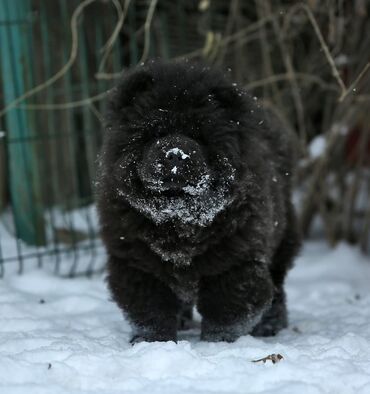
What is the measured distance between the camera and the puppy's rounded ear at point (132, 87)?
322 cm

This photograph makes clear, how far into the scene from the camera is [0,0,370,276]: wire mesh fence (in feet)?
16.8

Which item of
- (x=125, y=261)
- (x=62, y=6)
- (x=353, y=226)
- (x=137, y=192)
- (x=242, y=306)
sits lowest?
(x=353, y=226)

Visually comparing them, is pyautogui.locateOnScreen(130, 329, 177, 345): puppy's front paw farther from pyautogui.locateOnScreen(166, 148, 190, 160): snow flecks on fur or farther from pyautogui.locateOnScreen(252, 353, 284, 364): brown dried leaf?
pyautogui.locateOnScreen(166, 148, 190, 160): snow flecks on fur

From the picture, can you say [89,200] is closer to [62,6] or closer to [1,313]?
[62,6]

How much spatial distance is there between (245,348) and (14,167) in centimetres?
295

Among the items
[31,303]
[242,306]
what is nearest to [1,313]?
[31,303]

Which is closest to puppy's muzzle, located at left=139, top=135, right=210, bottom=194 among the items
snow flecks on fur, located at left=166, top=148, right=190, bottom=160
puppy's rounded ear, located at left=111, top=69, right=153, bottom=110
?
snow flecks on fur, located at left=166, top=148, right=190, bottom=160

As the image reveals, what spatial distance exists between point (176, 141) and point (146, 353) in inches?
37.9

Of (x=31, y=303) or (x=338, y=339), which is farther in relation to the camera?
(x=31, y=303)

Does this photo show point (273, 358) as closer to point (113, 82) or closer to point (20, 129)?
point (20, 129)

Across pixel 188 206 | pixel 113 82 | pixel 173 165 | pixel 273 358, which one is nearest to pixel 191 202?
pixel 188 206

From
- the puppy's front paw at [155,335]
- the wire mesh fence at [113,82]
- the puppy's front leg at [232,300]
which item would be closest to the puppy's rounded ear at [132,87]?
the puppy's front leg at [232,300]

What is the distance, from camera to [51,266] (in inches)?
203

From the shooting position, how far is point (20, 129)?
519 cm
